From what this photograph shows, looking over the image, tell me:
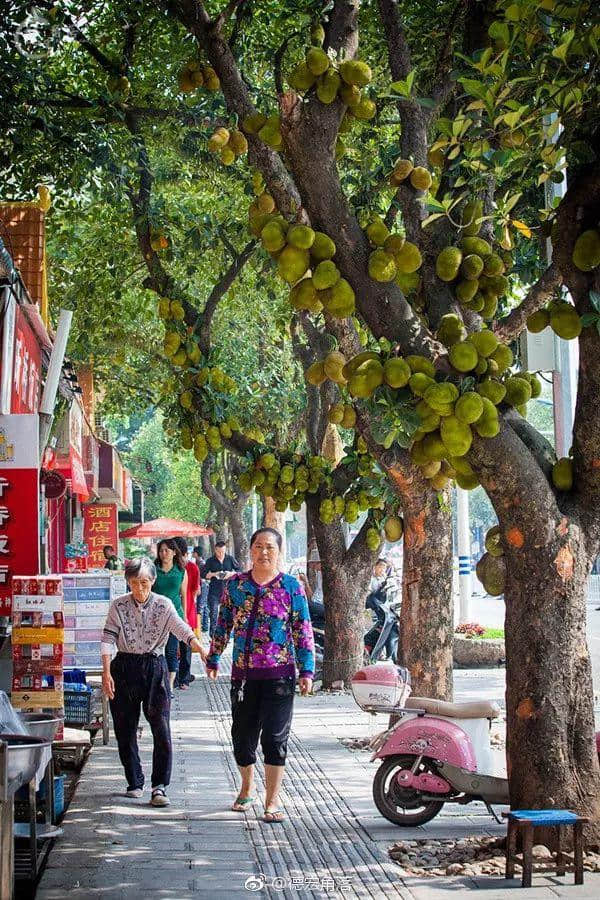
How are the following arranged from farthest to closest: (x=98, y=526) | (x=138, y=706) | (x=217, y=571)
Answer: (x=98, y=526), (x=217, y=571), (x=138, y=706)

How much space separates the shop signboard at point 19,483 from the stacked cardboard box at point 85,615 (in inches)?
77.7

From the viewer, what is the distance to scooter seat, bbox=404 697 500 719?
6.32 meters

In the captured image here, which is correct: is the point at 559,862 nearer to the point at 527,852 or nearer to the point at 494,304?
the point at 527,852

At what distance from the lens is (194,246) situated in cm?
1177

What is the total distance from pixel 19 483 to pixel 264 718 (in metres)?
2.40

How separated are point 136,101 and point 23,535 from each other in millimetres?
5876

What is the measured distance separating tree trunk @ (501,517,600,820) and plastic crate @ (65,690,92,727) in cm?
437

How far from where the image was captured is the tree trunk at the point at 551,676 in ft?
17.5

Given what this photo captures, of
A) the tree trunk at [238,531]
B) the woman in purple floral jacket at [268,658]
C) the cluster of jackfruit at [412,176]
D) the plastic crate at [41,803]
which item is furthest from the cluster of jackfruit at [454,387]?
the tree trunk at [238,531]

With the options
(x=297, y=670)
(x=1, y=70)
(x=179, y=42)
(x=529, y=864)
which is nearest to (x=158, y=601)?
(x=297, y=670)

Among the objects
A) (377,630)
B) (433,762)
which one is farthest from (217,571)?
(433,762)

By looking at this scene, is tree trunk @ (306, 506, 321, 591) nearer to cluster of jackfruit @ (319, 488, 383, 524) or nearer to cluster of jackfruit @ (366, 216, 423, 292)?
cluster of jackfruit @ (319, 488, 383, 524)

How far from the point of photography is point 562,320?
5215 mm

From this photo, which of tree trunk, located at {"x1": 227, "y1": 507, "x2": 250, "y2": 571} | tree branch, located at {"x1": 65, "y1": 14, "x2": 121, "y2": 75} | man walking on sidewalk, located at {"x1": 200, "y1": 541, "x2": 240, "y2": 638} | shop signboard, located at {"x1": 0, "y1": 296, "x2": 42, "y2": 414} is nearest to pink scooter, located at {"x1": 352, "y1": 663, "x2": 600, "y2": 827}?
shop signboard, located at {"x1": 0, "y1": 296, "x2": 42, "y2": 414}
